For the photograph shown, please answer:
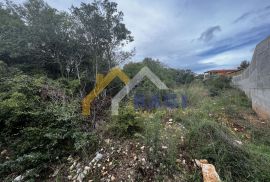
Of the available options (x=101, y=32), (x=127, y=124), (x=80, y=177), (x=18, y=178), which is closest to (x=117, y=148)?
(x=127, y=124)

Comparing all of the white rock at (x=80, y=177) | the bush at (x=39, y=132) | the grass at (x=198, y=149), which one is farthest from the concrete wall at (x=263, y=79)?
the white rock at (x=80, y=177)

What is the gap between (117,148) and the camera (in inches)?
86.6

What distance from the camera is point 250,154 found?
1.81 meters

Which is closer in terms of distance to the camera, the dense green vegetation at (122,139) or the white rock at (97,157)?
the dense green vegetation at (122,139)

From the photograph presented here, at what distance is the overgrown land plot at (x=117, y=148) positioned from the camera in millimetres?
1774

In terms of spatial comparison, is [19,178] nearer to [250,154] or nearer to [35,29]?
[250,154]

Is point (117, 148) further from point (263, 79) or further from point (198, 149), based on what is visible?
point (263, 79)

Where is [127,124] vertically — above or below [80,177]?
A: above

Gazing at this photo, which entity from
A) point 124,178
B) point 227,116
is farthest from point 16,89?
point 227,116

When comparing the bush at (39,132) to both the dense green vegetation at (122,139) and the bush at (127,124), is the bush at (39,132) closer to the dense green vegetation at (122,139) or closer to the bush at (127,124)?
the dense green vegetation at (122,139)

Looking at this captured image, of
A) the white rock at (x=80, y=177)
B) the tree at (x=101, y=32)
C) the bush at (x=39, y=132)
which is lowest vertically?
the white rock at (x=80, y=177)

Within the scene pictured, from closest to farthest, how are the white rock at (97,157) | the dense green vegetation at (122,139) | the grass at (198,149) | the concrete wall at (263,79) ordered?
the grass at (198,149), the dense green vegetation at (122,139), the white rock at (97,157), the concrete wall at (263,79)

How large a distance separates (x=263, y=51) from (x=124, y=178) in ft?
14.7

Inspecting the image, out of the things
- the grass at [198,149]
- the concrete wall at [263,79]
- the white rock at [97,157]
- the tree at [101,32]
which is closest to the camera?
the grass at [198,149]
